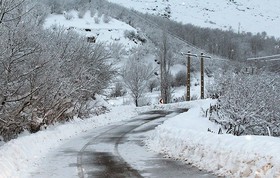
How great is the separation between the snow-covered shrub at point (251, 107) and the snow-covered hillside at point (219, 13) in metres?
108

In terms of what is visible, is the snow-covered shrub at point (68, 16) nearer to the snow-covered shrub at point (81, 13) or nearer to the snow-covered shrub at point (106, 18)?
the snow-covered shrub at point (81, 13)

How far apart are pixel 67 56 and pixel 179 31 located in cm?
8422

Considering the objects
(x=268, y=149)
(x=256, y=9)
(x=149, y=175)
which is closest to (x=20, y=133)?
(x=149, y=175)

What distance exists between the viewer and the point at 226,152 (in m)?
11.5

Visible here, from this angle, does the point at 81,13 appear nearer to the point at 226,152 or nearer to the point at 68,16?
the point at 68,16

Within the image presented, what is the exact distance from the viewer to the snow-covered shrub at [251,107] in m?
21.7

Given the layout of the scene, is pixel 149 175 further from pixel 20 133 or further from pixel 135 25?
pixel 135 25

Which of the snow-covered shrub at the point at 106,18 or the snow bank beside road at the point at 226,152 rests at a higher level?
the snow-covered shrub at the point at 106,18

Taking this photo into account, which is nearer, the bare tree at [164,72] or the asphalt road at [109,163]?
the asphalt road at [109,163]

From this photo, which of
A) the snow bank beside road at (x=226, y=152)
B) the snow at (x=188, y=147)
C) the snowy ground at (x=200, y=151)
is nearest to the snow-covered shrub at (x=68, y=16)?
the snow at (x=188, y=147)

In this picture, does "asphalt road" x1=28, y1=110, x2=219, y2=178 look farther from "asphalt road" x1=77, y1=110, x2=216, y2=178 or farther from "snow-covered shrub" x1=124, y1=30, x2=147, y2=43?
"snow-covered shrub" x1=124, y1=30, x2=147, y2=43

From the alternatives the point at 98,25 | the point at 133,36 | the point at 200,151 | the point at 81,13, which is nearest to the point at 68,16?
the point at 81,13

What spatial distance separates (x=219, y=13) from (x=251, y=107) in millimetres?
143632

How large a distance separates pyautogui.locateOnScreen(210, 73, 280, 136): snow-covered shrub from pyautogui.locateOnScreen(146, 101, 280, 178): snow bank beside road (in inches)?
234
